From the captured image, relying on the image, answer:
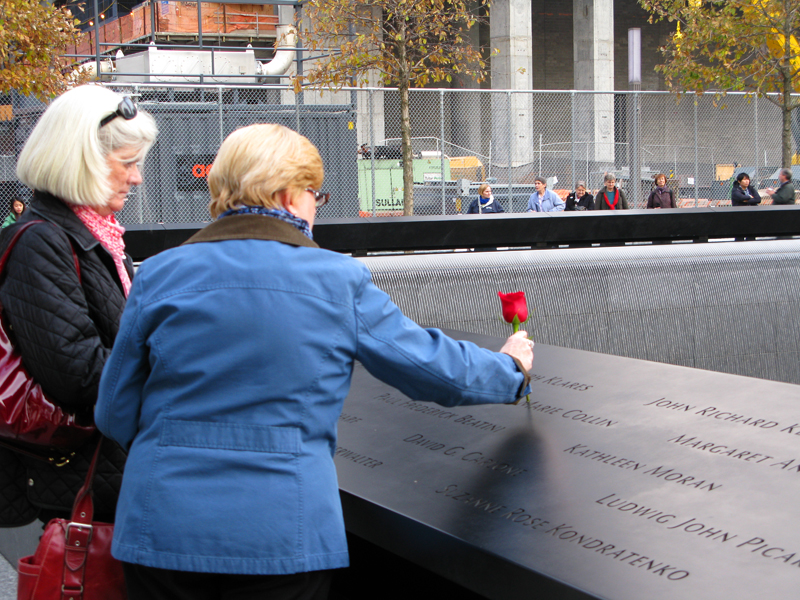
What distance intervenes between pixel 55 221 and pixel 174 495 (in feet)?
2.80

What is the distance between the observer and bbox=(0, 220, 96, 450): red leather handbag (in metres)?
1.98

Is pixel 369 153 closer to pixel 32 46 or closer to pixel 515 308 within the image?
pixel 32 46

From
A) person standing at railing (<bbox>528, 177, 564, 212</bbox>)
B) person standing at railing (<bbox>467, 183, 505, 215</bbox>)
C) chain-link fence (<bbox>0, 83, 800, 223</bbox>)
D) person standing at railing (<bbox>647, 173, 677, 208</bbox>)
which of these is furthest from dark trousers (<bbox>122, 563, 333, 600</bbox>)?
person standing at railing (<bbox>647, 173, 677, 208</bbox>)

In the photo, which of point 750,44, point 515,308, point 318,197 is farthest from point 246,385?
point 750,44

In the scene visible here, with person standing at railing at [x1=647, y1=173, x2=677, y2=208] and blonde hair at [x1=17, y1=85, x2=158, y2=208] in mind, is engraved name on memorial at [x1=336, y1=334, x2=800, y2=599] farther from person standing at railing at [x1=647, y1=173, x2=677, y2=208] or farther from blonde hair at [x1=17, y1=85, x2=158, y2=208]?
person standing at railing at [x1=647, y1=173, x2=677, y2=208]

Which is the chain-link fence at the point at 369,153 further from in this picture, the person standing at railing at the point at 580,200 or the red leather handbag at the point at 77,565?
the red leather handbag at the point at 77,565

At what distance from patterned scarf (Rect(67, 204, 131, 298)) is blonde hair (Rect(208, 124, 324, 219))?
24.0 inches

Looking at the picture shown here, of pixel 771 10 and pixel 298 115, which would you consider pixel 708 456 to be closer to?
pixel 298 115

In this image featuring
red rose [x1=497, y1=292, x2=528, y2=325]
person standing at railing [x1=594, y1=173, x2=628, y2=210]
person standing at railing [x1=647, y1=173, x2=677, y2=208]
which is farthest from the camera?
person standing at railing [x1=647, y1=173, x2=677, y2=208]

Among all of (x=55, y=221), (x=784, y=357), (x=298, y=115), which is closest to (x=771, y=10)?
(x=298, y=115)

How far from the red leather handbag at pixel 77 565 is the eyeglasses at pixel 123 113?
2.99ft

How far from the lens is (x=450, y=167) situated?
68.2 ft

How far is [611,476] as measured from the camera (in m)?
2.23

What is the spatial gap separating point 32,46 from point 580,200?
29.1 ft
